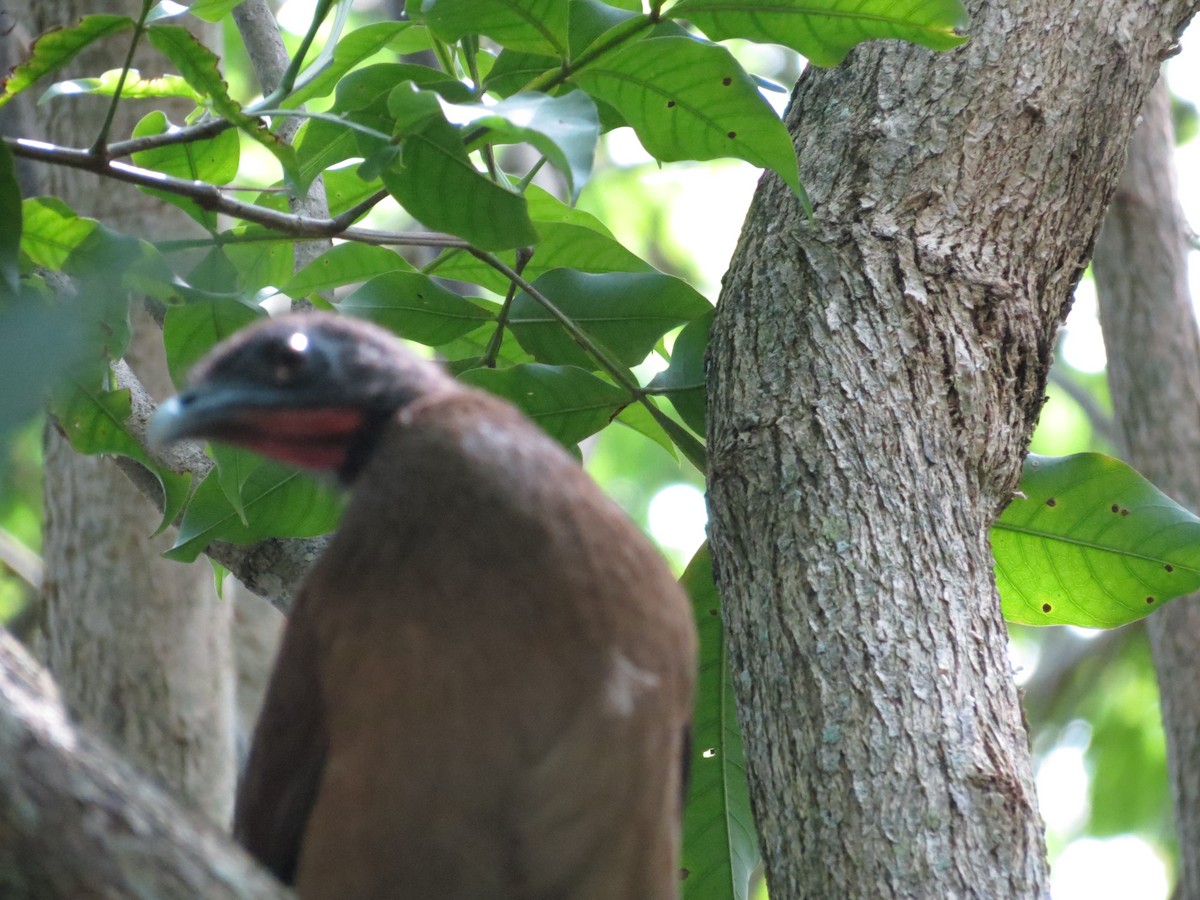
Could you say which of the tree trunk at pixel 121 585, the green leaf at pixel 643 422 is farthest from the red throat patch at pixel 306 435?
the tree trunk at pixel 121 585

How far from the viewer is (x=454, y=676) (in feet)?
7.42

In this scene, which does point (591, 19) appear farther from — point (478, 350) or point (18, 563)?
point (18, 563)

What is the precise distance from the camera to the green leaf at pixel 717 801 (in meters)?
3.75

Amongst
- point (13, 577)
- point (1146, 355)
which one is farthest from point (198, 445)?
point (13, 577)

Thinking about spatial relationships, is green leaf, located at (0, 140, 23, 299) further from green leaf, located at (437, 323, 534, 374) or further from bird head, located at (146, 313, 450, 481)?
green leaf, located at (437, 323, 534, 374)

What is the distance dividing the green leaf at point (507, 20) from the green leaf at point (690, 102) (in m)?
0.13

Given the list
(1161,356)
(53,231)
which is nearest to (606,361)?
(53,231)

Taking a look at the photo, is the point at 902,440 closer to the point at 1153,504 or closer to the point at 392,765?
the point at 1153,504

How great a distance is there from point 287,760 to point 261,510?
123 cm

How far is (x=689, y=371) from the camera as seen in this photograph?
Answer: 150 inches

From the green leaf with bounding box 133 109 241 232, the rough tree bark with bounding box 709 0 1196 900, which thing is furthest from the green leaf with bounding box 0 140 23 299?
the rough tree bark with bounding box 709 0 1196 900

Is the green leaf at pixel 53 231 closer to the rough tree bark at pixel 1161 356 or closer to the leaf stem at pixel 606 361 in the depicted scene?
the leaf stem at pixel 606 361

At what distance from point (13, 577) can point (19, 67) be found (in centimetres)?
654

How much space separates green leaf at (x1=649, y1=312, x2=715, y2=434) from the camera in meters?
3.79
